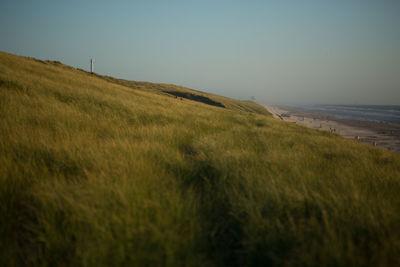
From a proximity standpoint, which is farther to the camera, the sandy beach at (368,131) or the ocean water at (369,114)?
the ocean water at (369,114)

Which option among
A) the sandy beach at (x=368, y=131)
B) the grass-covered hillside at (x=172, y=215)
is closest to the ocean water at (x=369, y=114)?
the sandy beach at (x=368, y=131)

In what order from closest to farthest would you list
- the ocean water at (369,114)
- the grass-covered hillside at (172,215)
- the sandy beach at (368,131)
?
the grass-covered hillside at (172,215) < the sandy beach at (368,131) < the ocean water at (369,114)

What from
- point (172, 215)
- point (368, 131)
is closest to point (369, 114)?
point (368, 131)

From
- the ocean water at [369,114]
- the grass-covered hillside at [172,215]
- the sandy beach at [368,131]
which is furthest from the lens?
the ocean water at [369,114]

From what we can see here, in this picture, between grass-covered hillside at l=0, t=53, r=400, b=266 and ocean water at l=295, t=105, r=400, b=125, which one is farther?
ocean water at l=295, t=105, r=400, b=125

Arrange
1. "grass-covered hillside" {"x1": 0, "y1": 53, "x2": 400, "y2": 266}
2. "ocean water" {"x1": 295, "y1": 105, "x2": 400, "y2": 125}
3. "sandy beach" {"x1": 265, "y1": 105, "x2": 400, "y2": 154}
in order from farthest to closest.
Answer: "ocean water" {"x1": 295, "y1": 105, "x2": 400, "y2": 125}
"sandy beach" {"x1": 265, "y1": 105, "x2": 400, "y2": 154}
"grass-covered hillside" {"x1": 0, "y1": 53, "x2": 400, "y2": 266}

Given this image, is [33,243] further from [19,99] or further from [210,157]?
[19,99]

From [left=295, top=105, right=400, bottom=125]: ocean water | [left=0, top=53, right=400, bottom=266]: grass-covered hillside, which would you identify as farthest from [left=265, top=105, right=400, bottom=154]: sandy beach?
[left=0, top=53, right=400, bottom=266]: grass-covered hillside

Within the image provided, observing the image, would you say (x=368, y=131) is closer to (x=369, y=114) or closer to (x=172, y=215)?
(x=172, y=215)

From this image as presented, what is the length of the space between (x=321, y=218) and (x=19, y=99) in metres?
6.23

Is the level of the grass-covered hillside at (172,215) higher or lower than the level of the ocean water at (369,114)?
lower

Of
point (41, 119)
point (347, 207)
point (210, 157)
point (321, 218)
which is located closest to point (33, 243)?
point (210, 157)

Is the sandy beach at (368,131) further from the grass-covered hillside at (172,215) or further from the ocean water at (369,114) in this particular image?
the grass-covered hillside at (172,215)

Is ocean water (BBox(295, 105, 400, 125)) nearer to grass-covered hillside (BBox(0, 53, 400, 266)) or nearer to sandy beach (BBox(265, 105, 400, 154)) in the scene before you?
sandy beach (BBox(265, 105, 400, 154))
